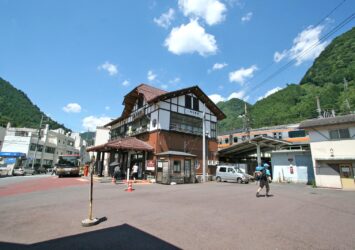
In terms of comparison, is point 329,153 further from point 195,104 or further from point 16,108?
point 16,108

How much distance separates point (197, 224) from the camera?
223 inches

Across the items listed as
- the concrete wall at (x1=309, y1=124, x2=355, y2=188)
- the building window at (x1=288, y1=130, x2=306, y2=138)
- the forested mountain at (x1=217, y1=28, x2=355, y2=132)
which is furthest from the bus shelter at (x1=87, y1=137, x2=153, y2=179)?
the forested mountain at (x1=217, y1=28, x2=355, y2=132)

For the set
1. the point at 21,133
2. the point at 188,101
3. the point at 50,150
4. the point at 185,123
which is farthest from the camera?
the point at 50,150

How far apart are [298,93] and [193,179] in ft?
166

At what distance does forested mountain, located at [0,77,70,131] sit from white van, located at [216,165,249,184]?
5784cm

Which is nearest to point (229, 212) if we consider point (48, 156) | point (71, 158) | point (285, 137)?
point (71, 158)

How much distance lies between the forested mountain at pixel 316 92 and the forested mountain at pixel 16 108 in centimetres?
6415

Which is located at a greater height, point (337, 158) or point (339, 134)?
point (339, 134)

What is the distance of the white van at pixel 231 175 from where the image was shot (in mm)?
21388

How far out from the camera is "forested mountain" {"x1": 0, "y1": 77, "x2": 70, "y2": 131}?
63628mm

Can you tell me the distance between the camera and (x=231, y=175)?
22.5m

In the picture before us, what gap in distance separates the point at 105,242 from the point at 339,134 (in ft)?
67.6

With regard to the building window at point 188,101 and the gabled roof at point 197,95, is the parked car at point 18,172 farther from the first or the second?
the building window at point 188,101

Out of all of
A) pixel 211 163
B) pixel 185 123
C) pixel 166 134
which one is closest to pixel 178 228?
pixel 166 134
